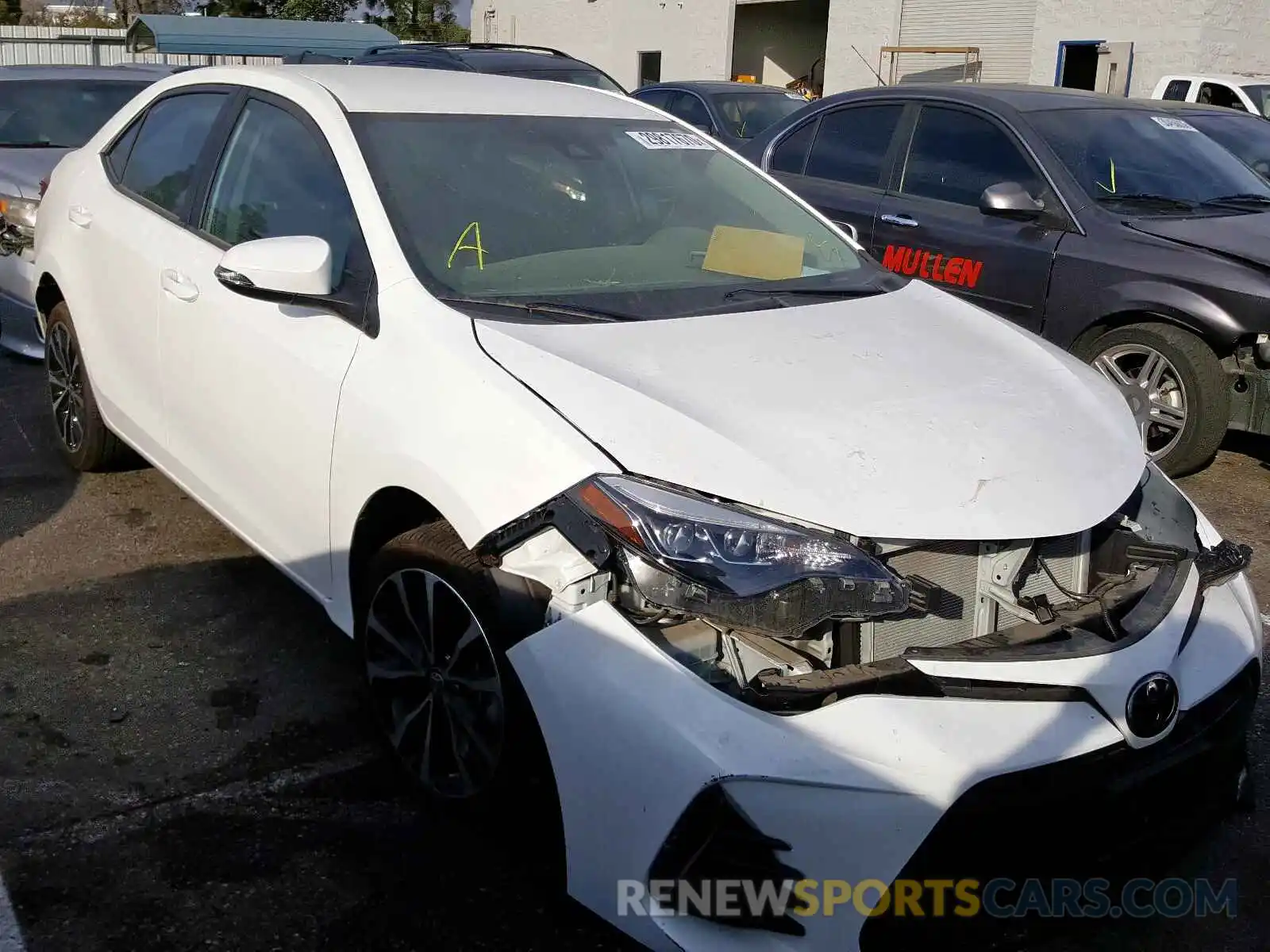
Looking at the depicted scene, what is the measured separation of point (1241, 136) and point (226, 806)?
21.3 feet

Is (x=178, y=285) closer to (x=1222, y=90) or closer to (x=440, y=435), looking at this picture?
(x=440, y=435)

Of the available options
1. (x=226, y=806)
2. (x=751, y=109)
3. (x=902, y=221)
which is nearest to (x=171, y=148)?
(x=226, y=806)

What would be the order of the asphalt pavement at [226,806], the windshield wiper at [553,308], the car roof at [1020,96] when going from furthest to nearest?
1. the car roof at [1020,96]
2. the windshield wiper at [553,308]
3. the asphalt pavement at [226,806]

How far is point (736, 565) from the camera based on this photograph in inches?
96.3

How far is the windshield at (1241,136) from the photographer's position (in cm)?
700

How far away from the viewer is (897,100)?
22.9ft

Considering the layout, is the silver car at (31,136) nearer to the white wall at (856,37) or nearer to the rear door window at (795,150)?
the rear door window at (795,150)

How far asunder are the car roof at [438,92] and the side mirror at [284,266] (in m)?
0.59

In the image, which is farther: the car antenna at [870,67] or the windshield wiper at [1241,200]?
the car antenna at [870,67]

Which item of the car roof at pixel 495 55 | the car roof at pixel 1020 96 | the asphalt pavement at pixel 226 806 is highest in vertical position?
the car roof at pixel 495 55

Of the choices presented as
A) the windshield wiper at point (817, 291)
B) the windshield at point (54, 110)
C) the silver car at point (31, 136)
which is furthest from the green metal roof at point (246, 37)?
the windshield wiper at point (817, 291)

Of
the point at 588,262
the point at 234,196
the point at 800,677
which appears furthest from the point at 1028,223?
A: the point at 800,677

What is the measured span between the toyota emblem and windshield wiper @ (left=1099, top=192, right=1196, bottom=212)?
4145 mm

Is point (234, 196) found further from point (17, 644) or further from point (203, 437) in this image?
point (17, 644)
